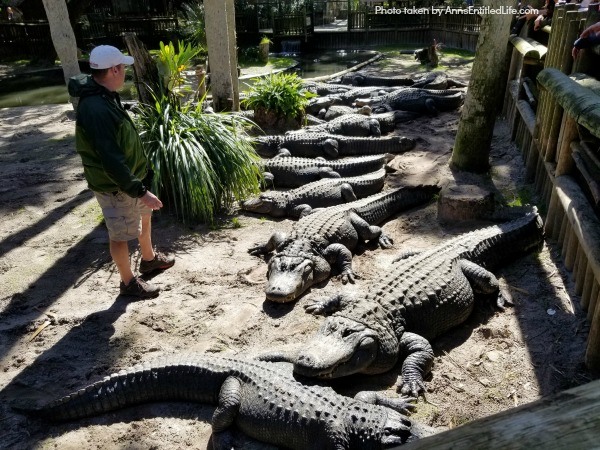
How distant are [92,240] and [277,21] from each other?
19329mm

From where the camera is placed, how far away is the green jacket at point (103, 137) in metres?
3.34

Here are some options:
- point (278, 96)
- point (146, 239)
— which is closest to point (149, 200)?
point (146, 239)

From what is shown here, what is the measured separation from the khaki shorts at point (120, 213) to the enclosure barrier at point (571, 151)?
3299 mm

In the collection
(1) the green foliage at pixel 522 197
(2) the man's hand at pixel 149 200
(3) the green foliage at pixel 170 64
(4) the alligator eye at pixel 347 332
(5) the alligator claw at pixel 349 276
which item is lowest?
(5) the alligator claw at pixel 349 276

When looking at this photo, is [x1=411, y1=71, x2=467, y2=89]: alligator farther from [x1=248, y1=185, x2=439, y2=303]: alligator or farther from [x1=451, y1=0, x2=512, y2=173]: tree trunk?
[x1=248, y1=185, x2=439, y2=303]: alligator

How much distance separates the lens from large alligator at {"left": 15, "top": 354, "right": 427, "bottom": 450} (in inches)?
99.9

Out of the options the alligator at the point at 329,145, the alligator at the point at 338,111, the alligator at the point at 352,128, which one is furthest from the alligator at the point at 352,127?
the alligator at the point at 338,111

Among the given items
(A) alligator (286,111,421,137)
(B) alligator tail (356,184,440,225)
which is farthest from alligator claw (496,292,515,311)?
(A) alligator (286,111,421,137)

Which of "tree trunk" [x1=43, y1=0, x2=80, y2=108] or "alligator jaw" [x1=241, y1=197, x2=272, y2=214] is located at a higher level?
"tree trunk" [x1=43, y1=0, x2=80, y2=108]

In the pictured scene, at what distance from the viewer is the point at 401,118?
946cm

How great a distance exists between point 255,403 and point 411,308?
1.36 meters

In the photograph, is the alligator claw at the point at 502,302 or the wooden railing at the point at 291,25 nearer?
the alligator claw at the point at 502,302

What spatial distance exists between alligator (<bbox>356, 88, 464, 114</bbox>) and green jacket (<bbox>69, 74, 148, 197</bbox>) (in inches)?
291

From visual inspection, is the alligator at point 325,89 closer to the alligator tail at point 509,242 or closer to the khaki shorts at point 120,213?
the alligator tail at point 509,242
